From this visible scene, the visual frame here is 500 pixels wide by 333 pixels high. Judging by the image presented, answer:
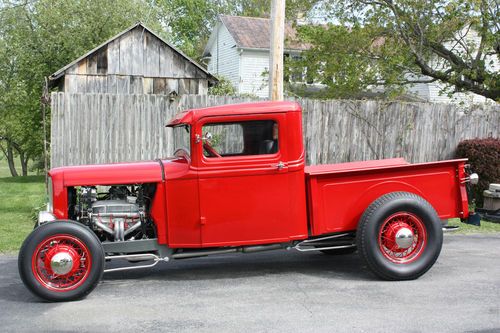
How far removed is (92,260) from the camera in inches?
228

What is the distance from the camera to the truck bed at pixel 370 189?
6.43m

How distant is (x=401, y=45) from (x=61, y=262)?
13228 millimetres

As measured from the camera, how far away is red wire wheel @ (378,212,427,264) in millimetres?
6340

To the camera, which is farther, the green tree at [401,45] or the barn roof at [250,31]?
the barn roof at [250,31]

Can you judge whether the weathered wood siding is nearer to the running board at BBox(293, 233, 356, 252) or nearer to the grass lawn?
the grass lawn

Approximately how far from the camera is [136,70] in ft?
61.1

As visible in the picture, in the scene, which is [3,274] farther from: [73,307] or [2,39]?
[2,39]

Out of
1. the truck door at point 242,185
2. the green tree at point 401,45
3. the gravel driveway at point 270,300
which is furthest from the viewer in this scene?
the green tree at point 401,45

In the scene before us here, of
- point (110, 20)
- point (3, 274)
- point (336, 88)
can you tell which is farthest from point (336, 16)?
point (3, 274)

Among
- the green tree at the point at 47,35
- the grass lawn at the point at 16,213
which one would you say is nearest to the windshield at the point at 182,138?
the grass lawn at the point at 16,213

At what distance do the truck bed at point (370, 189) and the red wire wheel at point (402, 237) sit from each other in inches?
12.6

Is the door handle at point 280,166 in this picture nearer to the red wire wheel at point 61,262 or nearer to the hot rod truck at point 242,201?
the hot rod truck at point 242,201

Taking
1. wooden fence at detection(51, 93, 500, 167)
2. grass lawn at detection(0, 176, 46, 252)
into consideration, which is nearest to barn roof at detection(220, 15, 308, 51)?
grass lawn at detection(0, 176, 46, 252)

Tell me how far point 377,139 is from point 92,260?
25.9 ft
